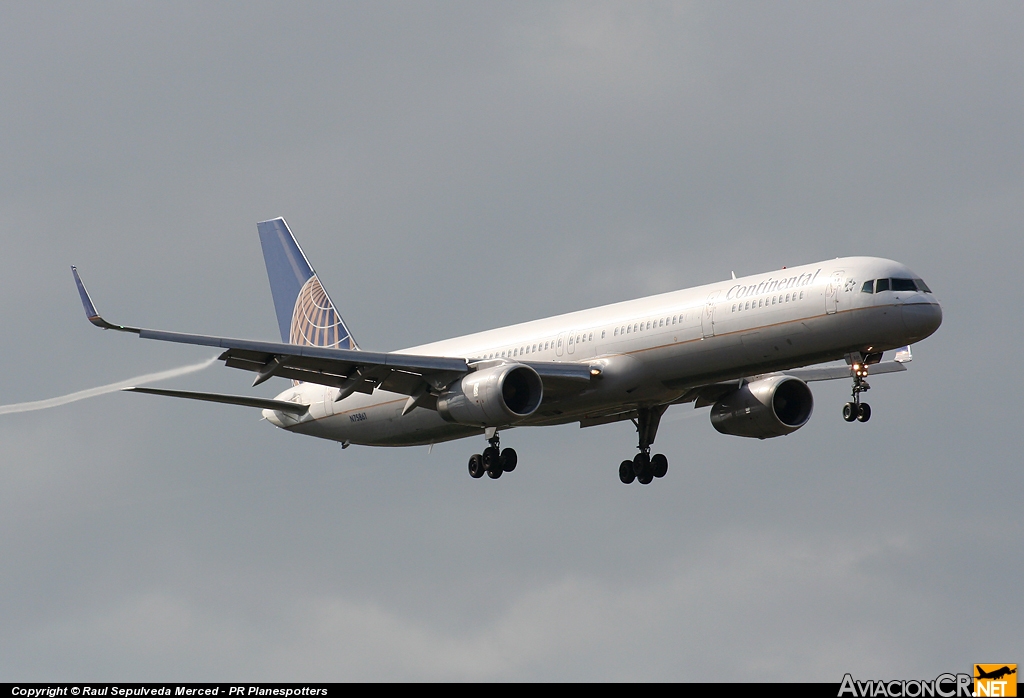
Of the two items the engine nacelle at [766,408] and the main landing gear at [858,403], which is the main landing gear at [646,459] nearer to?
the engine nacelle at [766,408]

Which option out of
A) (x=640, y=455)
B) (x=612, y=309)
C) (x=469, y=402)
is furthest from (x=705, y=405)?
(x=469, y=402)

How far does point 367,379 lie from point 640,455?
441 inches

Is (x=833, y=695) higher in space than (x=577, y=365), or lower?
lower

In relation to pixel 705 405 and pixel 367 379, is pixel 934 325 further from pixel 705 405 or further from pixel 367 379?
pixel 367 379

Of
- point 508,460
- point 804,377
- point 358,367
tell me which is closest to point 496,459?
point 508,460

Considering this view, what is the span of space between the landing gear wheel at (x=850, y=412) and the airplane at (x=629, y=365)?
2.6 inches

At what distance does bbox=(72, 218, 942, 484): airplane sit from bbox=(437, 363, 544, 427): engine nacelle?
4 centimetres

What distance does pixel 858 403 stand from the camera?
156 feet

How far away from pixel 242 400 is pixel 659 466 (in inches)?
582

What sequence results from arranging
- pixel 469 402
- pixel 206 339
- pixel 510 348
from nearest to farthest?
pixel 206 339
pixel 469 402
pixel 510 348

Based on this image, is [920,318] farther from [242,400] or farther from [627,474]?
[242,400]

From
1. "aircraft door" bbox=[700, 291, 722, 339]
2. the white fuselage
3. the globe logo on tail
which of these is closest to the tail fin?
the globe logo on tail

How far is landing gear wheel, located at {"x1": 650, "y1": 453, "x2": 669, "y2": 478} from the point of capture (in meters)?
57.3

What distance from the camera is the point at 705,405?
57281 mm
